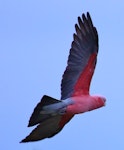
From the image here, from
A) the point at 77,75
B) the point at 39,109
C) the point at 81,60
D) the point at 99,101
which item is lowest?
the point at 39,109

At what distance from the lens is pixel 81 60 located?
8.88 m

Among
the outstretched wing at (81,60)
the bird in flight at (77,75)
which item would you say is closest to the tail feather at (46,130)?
the bird in flight at (77,75)

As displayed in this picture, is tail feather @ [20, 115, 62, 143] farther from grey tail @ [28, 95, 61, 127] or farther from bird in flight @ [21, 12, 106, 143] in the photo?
grey tail @ [28, 95, 61, 127]

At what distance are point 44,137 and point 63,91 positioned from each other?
3.50 feet

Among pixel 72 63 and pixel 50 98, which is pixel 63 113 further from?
pixel 72 63

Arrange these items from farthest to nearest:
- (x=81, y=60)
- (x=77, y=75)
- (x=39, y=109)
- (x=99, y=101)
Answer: (x=81, y=60) → (x=77, y=75) → (x=99, y=101) → (x=39, y=109)

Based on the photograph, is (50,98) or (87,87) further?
(87,87)

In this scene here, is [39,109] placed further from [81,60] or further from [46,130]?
[81,60]

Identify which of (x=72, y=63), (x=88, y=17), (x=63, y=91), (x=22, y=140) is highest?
(x=88, y=17)

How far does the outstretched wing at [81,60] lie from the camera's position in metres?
8.55

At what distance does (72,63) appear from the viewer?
884 centimetres

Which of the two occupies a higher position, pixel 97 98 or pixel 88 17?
pixel 88 17

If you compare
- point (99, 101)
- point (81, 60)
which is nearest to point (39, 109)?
point (99, 101)

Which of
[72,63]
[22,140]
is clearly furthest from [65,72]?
[22,140]
